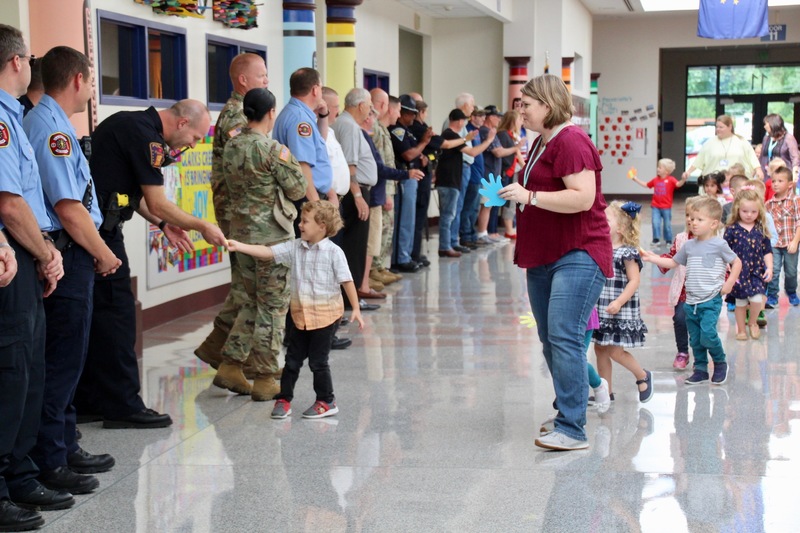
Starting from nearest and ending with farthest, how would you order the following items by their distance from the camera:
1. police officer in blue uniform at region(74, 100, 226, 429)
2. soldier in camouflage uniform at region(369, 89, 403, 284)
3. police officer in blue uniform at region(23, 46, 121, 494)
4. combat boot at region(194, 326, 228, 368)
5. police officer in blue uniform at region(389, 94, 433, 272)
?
police officer in blue uniform at region(23, 46, 121, 494) → police officer in blue uniform at region(74, 100, 226, 429) → combat boot at region(194, 326, 228, 368) → soldier in camouflage uniform at region(369, 89, 403, 284) → police officer in blue uniform at region(389, 94, 433, 272)

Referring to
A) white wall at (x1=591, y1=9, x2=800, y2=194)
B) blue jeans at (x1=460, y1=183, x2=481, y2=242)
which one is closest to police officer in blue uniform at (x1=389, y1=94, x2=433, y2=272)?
blue jeans at (x1=460, y1=183, x2=481, y2=242)

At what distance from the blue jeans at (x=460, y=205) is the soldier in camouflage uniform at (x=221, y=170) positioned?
21.0 feet

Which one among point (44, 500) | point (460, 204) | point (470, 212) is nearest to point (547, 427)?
point (44, 500)

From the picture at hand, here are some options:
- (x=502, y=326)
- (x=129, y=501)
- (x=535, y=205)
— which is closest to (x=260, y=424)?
(x=129, y=501)

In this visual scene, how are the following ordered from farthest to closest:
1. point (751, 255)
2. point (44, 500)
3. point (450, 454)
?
point (751, 255), point (450, 454), point (44, 500)

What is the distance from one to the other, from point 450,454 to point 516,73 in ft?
44.8

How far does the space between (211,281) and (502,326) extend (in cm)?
259

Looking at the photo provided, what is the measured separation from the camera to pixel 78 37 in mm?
6117

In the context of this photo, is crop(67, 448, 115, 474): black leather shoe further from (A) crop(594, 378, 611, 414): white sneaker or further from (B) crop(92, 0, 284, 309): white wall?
(B) crop(92, 0, 284, 309): white wall

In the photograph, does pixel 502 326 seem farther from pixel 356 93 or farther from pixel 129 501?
pixel 129 501

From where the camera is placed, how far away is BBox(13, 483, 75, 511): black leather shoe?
3.88m

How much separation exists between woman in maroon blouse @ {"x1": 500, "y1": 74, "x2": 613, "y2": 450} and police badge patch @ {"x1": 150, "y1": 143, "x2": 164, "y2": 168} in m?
1.56

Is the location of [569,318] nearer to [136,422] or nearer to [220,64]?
[136,422]

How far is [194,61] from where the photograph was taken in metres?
8.62
